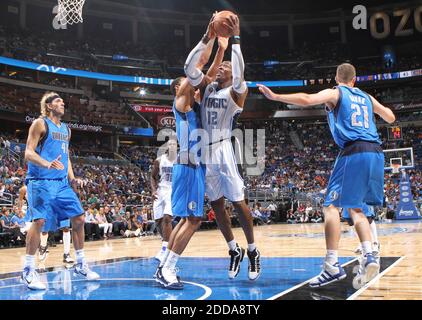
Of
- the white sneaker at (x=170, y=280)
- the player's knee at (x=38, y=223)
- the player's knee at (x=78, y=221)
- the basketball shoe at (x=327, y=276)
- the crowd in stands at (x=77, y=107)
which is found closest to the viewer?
the basketball shoe at (x=327, y=276)

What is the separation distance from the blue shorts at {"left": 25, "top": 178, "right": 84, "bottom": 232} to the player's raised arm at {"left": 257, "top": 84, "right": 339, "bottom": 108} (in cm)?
239

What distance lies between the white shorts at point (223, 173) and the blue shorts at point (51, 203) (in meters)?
1.51

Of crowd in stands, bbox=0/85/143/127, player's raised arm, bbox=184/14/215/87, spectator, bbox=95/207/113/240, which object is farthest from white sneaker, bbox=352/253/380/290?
crowd in stands, bbox=0/85/143/127

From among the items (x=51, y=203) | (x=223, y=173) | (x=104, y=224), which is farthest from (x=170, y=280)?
(x=104, y=224)

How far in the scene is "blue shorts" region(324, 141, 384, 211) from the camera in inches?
157

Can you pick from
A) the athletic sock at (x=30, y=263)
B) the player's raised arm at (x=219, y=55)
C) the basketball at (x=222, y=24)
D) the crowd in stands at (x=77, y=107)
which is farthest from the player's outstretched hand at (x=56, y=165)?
the crowd in stands at (x=77, y=107)

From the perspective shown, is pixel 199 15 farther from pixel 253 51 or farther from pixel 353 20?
pixel 353 20

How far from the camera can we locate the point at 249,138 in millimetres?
35875

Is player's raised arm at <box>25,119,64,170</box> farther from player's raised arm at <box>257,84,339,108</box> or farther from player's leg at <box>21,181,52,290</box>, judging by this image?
player's raised arm at <box>257,84,339,108</box>

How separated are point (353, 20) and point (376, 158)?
123 feet

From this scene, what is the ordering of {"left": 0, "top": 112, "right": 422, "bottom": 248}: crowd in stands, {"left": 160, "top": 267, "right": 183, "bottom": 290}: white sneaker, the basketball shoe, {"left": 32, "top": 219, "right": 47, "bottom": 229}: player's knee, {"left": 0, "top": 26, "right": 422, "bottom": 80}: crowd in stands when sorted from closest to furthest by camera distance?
the basketball shoe
{"left": 160, "top": 267, "right": 183, "bottom": 290}: white sneaker
{"left": 32, "top": 219, "right": 47, "bottom": 229}: player's knee
{"left": 0, "top": 112, "right": 422, "bottom": 248}: crowd in stands
{"left": 0, "top": 26, "right": 422, "bottom": 80}: crowd in stands

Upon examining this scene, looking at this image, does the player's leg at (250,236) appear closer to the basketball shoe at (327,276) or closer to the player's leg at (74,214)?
the basketball shoe at (327,276)

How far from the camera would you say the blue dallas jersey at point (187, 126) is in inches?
177
